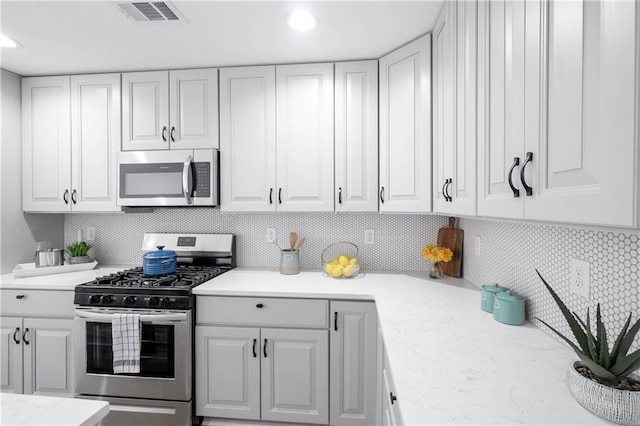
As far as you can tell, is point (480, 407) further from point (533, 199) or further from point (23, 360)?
point (23, 360)

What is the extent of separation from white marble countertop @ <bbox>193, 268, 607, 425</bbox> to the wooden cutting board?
334 millimetres

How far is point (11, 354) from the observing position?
2.07m

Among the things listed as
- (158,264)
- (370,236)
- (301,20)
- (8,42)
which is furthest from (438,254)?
(8,42)

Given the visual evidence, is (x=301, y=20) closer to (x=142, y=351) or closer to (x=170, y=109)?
(x=170, y=109)

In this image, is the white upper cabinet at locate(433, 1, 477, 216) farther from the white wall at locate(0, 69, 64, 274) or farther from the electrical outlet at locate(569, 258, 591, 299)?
the white wall at locate(0, 69, 64, 274)

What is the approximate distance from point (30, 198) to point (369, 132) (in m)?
2.67

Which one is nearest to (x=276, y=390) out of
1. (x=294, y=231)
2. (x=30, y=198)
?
(x=294, y=231)

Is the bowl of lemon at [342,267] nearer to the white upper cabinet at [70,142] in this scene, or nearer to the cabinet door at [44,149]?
the white upper cabinet at [70,142]

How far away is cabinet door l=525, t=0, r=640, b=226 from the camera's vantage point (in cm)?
54

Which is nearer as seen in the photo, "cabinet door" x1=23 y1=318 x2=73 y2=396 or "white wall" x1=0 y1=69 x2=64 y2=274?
"cabinet door" x1=23 y1=318 x2=73 y2=396

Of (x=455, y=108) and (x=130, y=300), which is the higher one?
(x=455, y=108)

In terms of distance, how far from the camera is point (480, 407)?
78 cm

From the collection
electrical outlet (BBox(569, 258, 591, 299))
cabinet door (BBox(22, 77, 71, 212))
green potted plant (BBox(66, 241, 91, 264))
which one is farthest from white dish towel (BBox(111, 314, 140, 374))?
electrical outlet (BBox(569, 258, 591, 299))

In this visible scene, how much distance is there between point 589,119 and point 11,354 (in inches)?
127
